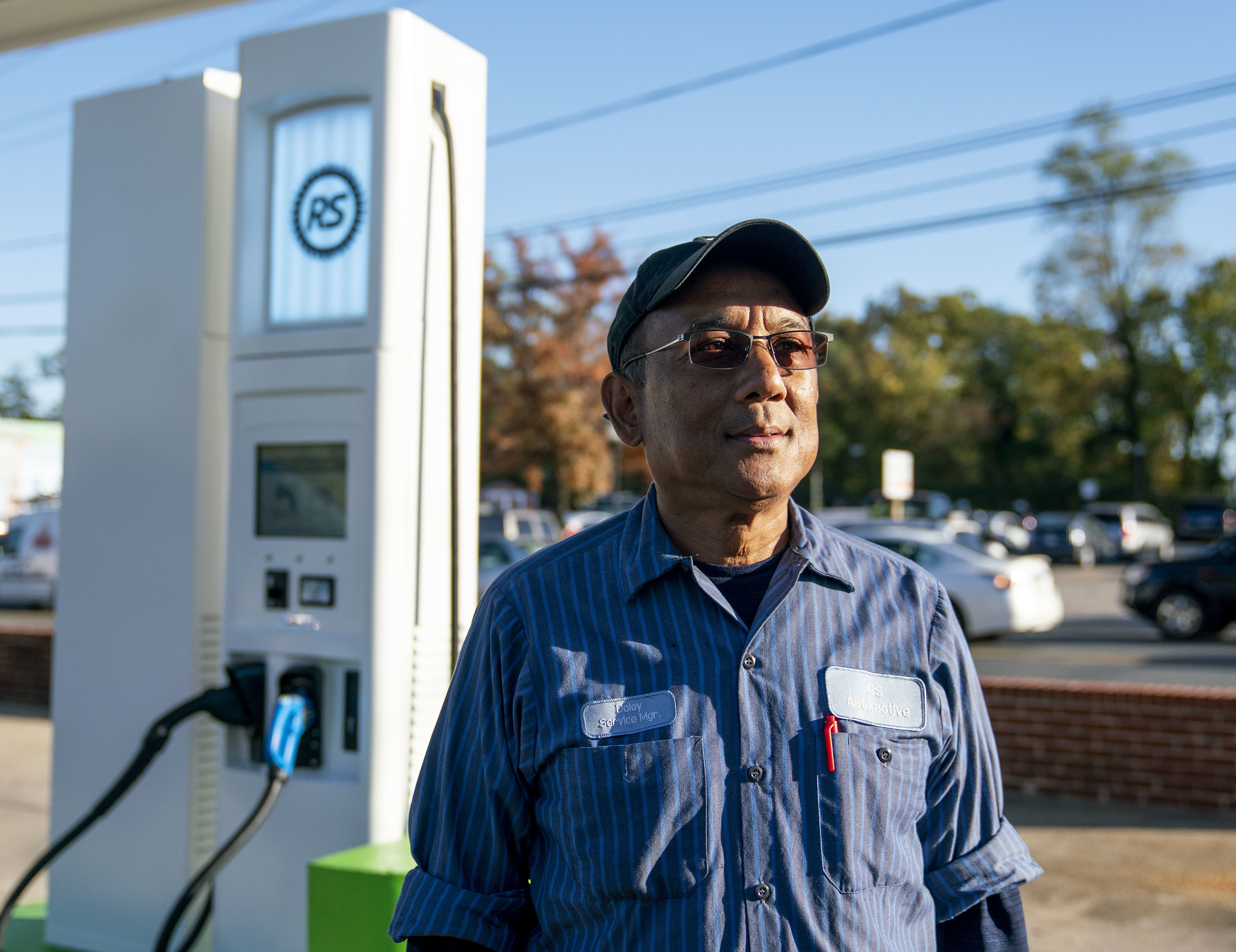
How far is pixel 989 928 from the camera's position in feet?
5.89

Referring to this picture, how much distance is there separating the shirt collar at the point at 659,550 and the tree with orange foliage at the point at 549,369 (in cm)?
2865

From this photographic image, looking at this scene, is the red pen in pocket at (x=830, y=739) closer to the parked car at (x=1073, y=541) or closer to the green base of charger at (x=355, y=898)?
the green base of charger at (x=355, y=898)

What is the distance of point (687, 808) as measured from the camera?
161 centimetres

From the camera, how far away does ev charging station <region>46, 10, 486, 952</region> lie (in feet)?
10.9

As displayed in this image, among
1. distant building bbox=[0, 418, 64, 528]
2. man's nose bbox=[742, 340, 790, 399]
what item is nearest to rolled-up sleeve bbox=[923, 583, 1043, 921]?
man's nose bbox=[742, 340, 790, 399]

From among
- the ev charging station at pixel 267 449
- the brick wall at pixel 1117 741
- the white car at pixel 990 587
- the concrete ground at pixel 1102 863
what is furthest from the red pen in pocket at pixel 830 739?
the white car at pixel 990 587

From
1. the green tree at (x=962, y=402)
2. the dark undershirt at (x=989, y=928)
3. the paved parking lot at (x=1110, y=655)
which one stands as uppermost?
the green tree at (x=962, y=402)

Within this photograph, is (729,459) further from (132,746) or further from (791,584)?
(132,746)

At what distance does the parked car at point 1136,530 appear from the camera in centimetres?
3491

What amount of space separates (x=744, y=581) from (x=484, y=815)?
54 centimetres

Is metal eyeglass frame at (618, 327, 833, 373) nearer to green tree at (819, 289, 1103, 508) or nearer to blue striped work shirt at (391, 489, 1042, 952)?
blue striped work shirt at (391, 489, 1042, 952)

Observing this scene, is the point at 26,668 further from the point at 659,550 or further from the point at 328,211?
the point at 659,550

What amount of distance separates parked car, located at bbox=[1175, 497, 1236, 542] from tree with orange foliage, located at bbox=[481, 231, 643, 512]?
784 inches

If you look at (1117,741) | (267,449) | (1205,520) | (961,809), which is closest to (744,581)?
(961,809)
